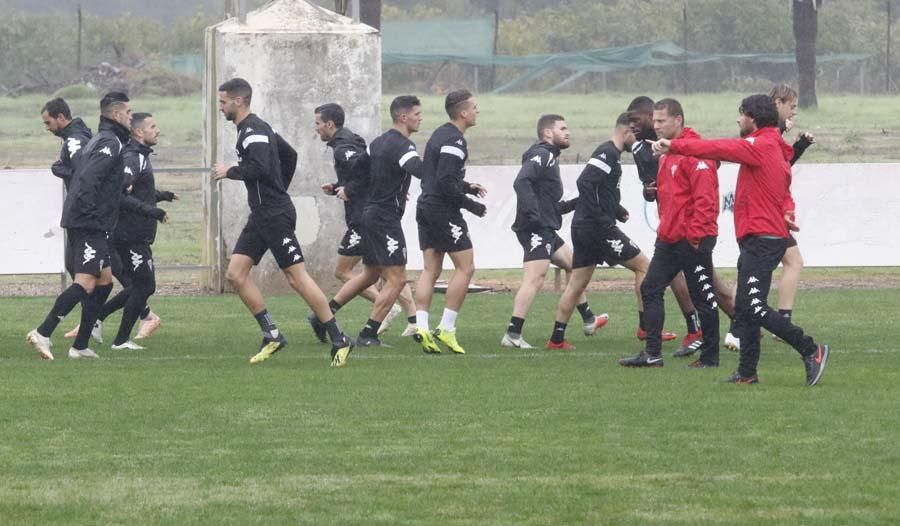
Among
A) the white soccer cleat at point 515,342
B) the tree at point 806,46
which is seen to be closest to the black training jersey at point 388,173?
the white soccer cleat at point 515,342

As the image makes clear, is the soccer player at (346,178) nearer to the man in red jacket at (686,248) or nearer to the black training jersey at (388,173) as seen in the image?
the black training jersey at (388,173)

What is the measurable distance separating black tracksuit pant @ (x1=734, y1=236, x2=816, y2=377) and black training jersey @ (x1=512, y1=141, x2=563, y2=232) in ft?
10.3

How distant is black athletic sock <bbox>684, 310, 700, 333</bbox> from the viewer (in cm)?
1364

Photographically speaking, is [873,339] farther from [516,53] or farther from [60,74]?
[60,74]

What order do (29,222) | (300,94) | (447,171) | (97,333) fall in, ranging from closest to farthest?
1. (447,171)
2. (97,333)
3. (29,222)
4. (300,94)

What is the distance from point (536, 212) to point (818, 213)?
311 inches

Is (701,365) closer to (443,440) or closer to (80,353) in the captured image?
(443,440)

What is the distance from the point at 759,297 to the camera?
36.0 ft

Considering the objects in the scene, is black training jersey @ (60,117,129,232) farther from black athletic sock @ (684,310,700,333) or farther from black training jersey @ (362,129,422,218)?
black athletic sock @ (684,310,700,333)

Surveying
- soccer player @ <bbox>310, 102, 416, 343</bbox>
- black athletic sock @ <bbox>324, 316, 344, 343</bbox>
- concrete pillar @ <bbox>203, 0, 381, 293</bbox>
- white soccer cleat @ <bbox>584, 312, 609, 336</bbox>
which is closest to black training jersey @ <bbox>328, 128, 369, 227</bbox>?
soccer player @ <bbox>310, 102, 416, 343</bbox>

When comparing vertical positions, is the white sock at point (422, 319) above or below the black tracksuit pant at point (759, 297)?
below

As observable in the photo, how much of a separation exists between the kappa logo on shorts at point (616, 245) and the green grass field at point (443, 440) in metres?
0.83

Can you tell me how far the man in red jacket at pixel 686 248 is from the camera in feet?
40.0

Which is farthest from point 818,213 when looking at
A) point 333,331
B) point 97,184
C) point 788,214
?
point 97,184
